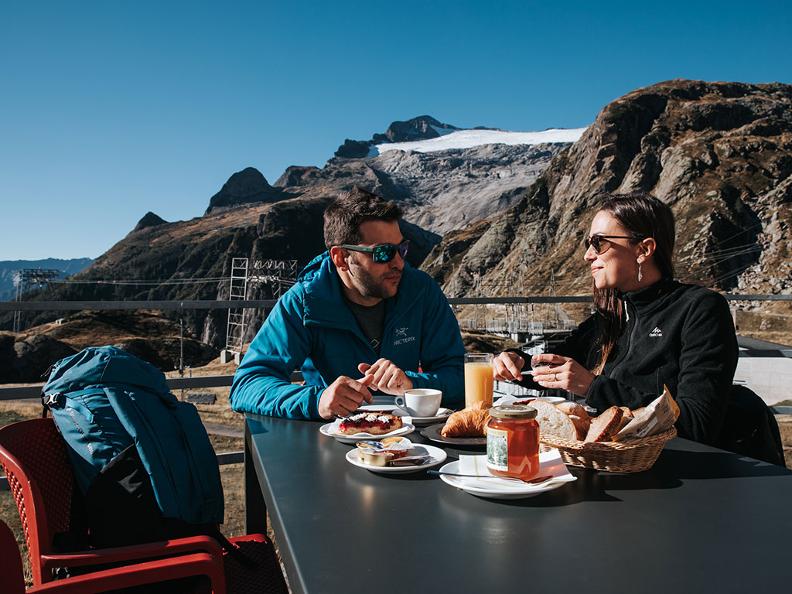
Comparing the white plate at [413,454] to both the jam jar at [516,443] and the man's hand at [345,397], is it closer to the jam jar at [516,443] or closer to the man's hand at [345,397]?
the jam jar at [516,443]

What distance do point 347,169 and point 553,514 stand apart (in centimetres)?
18322

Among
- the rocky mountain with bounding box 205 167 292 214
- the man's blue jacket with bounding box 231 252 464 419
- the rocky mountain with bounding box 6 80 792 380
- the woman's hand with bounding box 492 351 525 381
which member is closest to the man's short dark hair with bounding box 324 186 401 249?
the man's blue jacket with bounding box 231 252 464 419

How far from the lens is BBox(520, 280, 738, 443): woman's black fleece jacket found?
69.5 inches

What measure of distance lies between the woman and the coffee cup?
0.36 meters

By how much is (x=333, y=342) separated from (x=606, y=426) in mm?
1334

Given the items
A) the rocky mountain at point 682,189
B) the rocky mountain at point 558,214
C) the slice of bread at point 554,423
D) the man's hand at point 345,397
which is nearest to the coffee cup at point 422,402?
the man's hand at point 345,397

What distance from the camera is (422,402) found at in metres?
1.88

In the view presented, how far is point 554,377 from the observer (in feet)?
6.43

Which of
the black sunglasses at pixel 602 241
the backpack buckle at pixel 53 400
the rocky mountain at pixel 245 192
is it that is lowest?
the backpack buckle at pixel 53 400

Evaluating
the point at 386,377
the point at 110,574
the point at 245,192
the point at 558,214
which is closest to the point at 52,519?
the point at 110,574

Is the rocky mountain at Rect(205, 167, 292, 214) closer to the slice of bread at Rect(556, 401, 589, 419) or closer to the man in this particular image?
the man

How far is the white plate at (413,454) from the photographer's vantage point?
1.33m

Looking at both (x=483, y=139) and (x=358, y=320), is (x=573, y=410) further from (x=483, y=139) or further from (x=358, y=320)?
(x=483, y=139)

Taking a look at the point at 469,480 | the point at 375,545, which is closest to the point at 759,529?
the point at 469,480
